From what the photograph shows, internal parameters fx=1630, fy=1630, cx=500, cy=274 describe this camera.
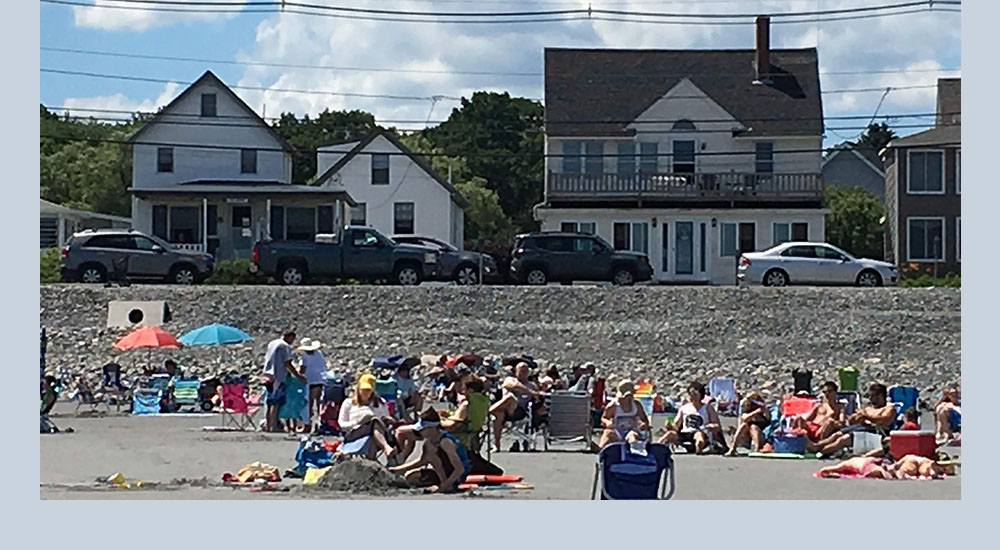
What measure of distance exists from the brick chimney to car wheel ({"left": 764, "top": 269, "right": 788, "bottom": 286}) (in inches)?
568

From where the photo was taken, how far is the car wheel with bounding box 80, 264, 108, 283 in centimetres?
3588

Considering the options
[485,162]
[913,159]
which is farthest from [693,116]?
[485,162]

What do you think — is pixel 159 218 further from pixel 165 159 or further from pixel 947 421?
pixel 947 421

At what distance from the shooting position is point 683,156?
48312 mm

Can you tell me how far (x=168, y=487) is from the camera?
43.4 feet

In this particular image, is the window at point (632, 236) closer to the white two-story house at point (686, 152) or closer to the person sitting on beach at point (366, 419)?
the white two-story house at point (686, 152)

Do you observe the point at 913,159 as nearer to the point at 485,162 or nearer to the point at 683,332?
the point at 683,332

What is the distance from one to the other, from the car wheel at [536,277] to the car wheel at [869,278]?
23.2 ft

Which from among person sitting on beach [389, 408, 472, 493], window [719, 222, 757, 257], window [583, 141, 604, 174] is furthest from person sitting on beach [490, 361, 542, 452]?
window [583, 141, 604, 174]

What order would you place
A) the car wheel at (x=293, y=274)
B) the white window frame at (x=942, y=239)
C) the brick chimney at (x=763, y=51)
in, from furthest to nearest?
the brick chimney at (x=763, y=51) < the white window frame at (x=942, y=239) < the car wheel at (x=293, y=274)

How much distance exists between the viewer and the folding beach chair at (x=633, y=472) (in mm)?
12031

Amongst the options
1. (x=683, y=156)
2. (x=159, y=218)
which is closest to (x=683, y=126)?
(x=683, y=156)

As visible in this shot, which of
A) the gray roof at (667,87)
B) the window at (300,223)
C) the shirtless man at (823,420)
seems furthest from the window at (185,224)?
the shirtless man at (823,420)

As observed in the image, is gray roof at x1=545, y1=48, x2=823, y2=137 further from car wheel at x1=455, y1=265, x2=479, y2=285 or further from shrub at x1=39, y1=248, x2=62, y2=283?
shrub at x1=39, y1=248, x2=62, y2=283
